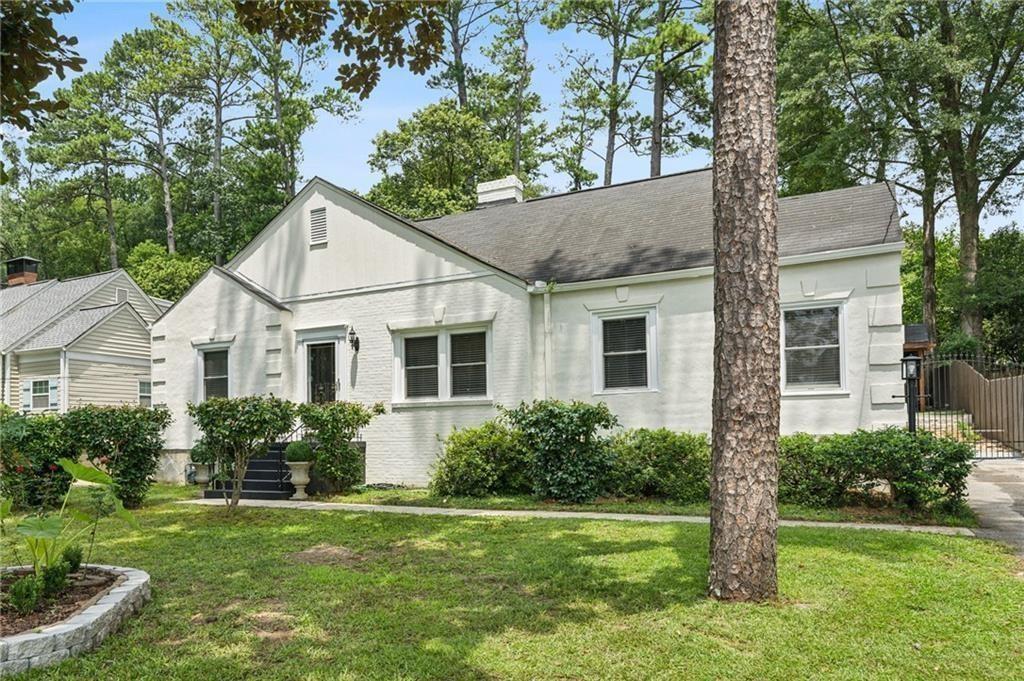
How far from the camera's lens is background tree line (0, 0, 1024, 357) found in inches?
907

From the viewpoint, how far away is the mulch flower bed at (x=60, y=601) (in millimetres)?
4082

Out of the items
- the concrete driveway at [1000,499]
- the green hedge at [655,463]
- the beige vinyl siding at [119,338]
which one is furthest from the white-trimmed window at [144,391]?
the concrete driveway at [1000,499]

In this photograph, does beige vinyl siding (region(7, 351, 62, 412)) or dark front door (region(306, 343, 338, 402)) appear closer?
dark front door (region(306, 343, 338, 402))

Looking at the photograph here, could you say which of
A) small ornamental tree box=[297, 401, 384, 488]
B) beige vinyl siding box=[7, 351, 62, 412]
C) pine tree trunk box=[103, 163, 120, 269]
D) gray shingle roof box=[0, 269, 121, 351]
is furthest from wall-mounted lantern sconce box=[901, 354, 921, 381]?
pine tree trunk box=[103, 163, 120, 269]

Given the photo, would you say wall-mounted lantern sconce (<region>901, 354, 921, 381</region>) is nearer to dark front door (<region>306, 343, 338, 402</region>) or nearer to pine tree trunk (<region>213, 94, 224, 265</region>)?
dark front door (<region>306, 343, 338, 402</region>)

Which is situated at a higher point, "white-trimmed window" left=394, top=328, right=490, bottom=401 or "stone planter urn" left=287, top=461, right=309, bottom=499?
"white-trimmed window" left=394, top=328, right=490, bottom=401

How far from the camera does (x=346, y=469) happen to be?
39.0 feet

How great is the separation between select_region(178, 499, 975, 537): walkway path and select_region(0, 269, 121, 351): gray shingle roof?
49.2ft

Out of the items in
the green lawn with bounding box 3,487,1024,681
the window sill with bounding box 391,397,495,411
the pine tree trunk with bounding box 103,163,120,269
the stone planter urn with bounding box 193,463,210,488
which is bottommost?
the stone planter urn with bounding box 193,463,210,488

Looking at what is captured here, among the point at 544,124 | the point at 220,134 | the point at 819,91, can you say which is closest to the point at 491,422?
the point at 819,91

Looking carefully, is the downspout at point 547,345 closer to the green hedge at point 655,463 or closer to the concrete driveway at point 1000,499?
the green hedge at point 655,463

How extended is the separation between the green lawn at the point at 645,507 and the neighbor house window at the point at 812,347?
2.42 metres

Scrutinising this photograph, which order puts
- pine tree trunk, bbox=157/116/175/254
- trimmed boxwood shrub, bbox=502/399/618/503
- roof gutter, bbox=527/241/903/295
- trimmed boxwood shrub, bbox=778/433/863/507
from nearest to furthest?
trimmed boxwood shrub, bbox=778/433/863/507, trimmed boxwood shrub, bbox=502/399/618/503, roof gutter, bbox=527/241/903/295, pine tree trunk, bbox=157/116/175/254

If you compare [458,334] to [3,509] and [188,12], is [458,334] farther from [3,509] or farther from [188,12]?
[188,12]
